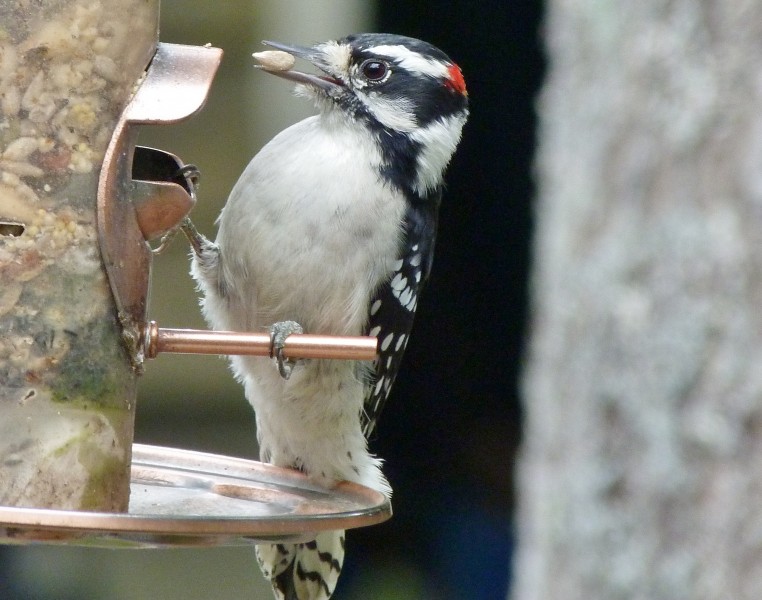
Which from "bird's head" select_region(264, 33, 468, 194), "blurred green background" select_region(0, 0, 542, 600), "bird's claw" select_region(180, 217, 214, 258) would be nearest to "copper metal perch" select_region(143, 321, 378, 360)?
"bird's claw" select_region(180, 217, 214, 258)

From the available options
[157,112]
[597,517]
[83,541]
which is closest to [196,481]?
[83,541]

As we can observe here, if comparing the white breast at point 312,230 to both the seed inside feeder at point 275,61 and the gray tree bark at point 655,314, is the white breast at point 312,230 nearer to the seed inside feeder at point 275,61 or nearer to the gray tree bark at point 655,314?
the seed inside feeder at point 275,61

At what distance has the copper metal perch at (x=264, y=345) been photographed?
267cm

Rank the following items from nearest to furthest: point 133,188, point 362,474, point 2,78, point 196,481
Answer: point 2,78
point 133,188
point 196,481
point 362,474

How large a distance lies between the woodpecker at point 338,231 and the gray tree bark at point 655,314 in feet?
1.76

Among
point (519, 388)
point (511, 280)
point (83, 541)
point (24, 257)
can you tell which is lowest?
point (519, 388)

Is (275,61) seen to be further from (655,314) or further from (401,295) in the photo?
(655,314)

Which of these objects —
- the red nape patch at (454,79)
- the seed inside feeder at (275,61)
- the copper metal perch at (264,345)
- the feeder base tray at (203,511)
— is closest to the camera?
the feeder base tray at (203,511)

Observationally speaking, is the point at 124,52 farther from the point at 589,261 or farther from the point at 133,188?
the point at 589,261

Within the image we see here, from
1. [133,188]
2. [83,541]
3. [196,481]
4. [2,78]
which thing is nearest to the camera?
[83,541]

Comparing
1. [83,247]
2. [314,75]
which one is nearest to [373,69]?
[314,75]

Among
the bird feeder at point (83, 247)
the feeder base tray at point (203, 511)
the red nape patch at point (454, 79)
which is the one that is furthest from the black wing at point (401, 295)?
the bird feeder at point (83, 247)

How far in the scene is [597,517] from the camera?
389cm

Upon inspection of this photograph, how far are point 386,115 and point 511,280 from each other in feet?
15.1
